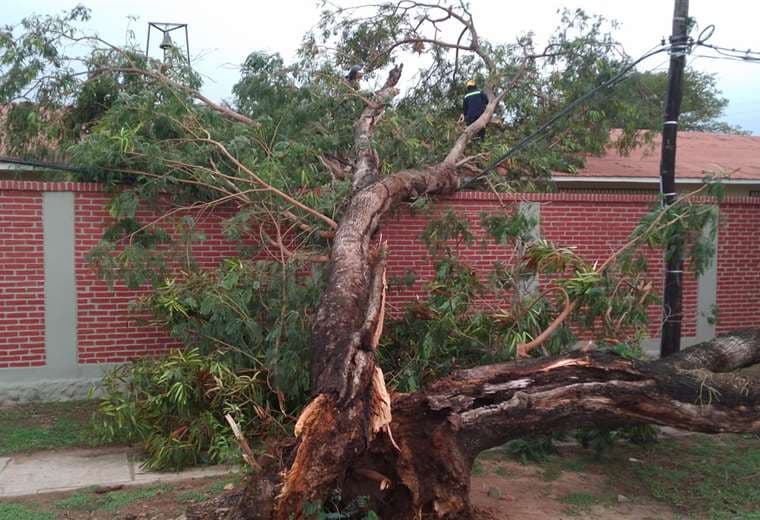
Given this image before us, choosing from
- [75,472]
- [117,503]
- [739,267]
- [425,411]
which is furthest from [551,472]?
[739,267]

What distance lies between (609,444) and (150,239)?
5.08 m

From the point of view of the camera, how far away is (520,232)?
7203mm

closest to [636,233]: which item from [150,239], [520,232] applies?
[520,232]

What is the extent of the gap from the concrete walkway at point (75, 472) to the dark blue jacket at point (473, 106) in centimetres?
664

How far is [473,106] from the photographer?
10734mm

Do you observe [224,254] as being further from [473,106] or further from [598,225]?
[598,225]

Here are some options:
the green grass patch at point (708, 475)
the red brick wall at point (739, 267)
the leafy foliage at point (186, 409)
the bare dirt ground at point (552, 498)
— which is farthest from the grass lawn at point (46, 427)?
the red brick wall at point (739, 267)

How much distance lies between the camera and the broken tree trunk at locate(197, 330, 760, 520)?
4.47m

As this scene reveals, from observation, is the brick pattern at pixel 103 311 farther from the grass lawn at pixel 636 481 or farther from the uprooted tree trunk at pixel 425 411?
the grass lawn at pixel 636 481

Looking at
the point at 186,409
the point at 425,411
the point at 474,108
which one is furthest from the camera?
the point at 474,108

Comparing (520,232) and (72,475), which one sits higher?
(520,232)

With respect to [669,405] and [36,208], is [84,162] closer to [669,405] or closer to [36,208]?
[36,208]

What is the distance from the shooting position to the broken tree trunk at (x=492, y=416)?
14.7 ft

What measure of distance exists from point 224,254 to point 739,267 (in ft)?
23.3
